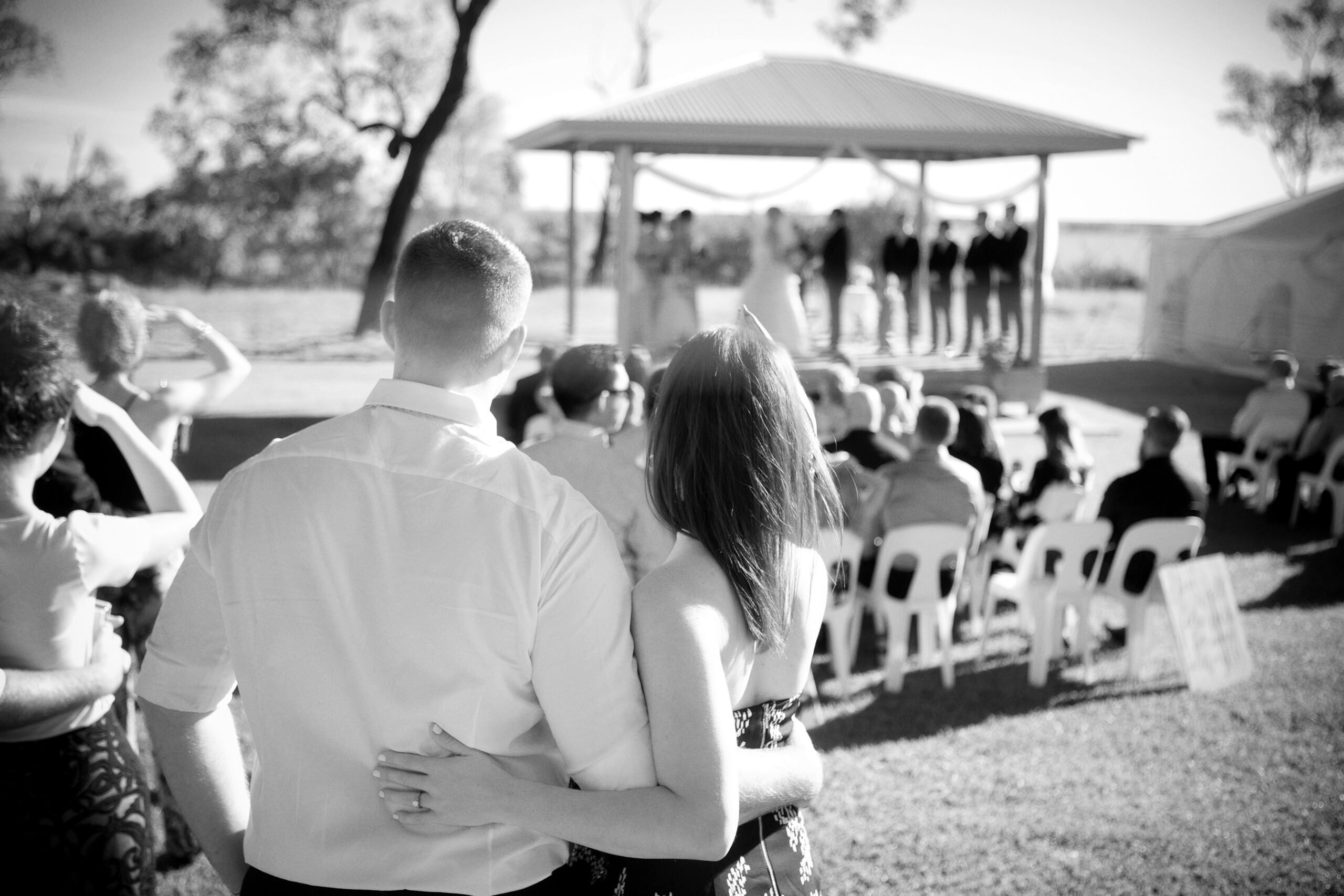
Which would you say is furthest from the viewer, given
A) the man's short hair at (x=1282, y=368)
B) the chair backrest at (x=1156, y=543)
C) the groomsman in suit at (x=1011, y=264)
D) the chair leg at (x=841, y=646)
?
the groomsman in suit at (x=1011, y=264)

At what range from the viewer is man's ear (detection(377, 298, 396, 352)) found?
1462mm

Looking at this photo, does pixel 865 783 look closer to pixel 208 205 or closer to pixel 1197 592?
pixel 1197 592

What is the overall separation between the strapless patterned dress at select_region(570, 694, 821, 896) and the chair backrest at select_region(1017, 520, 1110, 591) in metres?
3.83

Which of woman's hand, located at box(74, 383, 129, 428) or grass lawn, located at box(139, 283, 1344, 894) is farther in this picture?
grass lawn, located at box(139, 283, 1344, 894)

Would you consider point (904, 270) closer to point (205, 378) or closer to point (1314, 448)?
point (1314, 448)

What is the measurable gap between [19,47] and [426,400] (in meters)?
30.6

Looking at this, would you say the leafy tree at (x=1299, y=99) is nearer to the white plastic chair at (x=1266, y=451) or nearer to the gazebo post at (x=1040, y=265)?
the gazebo post at (x=1040, y=265)

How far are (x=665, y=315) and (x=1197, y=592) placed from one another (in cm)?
937

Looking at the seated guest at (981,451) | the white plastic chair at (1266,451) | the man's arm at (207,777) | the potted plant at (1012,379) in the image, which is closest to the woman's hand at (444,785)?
the man's arm at (207,777)

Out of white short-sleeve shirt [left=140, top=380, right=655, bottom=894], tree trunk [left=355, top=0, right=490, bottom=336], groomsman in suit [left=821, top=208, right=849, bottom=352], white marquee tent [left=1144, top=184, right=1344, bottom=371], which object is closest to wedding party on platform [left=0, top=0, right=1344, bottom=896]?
white short-sleeve shirt [left=140, top=380, right=655, bottom=894]

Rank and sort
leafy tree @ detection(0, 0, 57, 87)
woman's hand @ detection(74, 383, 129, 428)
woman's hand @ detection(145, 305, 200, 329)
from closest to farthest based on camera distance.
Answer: woman's hand @ detection(74, 383, 129, 428), woman's hand @ detection(145, 305, 200, 329), leafy tree @ detection(0, 0, 57, 87)

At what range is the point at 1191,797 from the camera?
160 inches

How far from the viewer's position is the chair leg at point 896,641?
5.19 m

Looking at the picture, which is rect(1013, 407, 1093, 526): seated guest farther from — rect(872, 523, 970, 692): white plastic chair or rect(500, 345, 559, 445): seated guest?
rect(500, 345, 559, 445): seated guest
